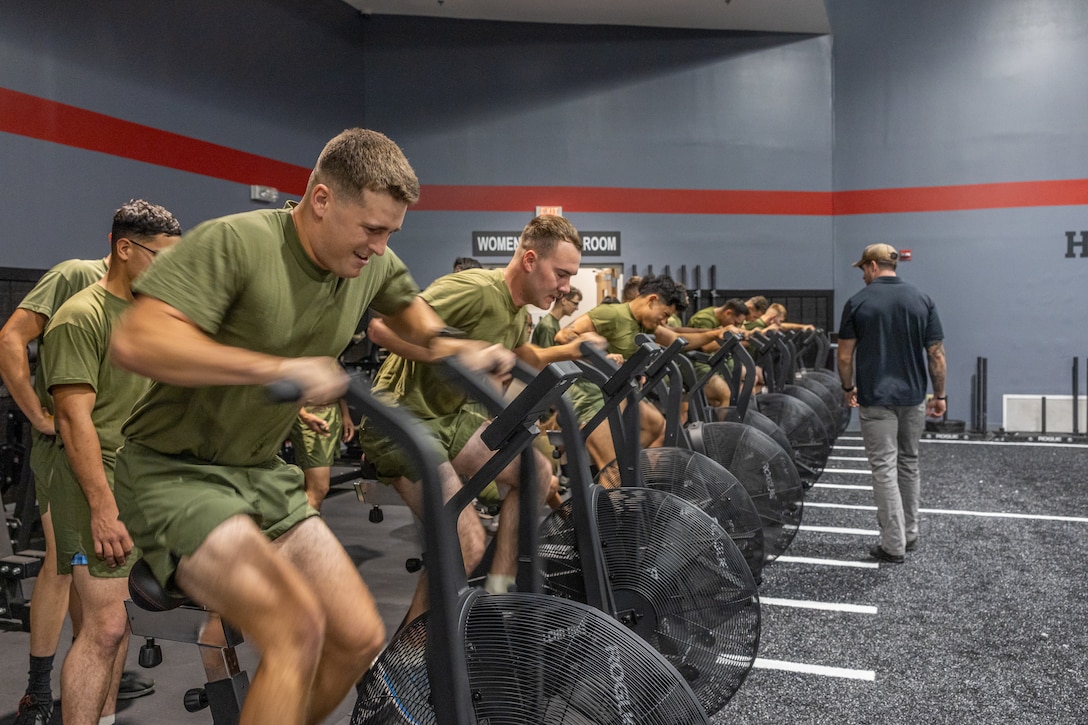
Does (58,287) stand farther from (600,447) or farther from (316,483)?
(600,447)

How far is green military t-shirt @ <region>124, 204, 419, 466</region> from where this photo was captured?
1.71 m

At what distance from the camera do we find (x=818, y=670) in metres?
3.42

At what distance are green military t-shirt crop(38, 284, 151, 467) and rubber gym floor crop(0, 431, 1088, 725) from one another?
3.45ft

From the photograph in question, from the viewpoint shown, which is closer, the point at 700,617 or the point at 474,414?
the point at 700,617

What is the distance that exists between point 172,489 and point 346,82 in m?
11.1

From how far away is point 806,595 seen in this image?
4.45m

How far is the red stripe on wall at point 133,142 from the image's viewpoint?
6.87 meters

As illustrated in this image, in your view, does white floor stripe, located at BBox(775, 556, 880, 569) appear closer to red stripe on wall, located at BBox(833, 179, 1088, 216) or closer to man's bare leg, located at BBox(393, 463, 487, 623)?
man's bare leg, located at BBox(393, 463, 487, 623)

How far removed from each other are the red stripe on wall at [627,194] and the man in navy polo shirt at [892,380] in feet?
20.8

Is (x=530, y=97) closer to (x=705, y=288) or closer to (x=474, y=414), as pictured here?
(x=705, y=288)

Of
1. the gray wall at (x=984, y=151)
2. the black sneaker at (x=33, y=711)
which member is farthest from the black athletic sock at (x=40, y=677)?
the gray wall at (x=984, y=151)

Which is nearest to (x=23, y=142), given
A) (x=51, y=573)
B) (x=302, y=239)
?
(x=51, y=573)

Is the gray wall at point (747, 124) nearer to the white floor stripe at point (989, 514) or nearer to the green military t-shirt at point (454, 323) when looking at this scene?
the white floor stripe at point (989, 514)

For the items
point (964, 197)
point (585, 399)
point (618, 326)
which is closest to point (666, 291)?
point (618, 326)
